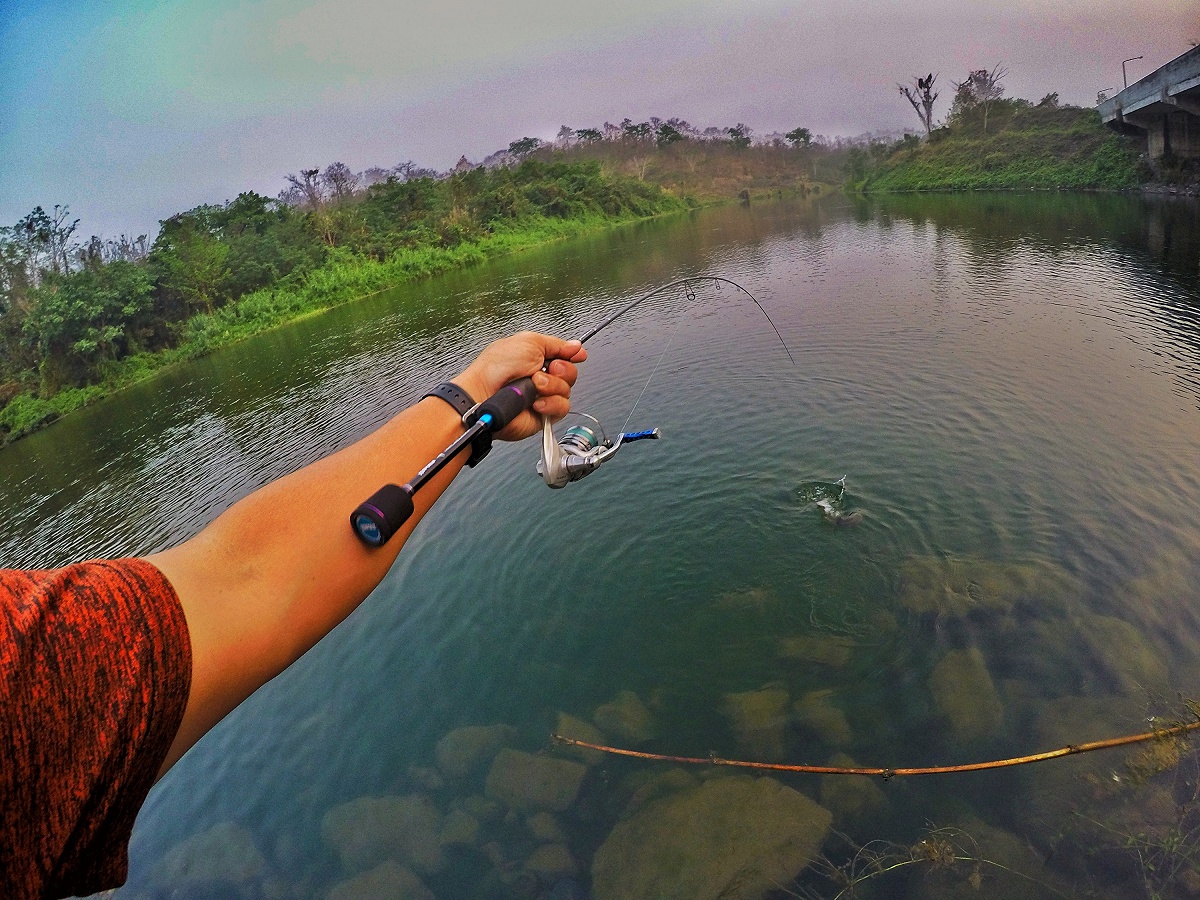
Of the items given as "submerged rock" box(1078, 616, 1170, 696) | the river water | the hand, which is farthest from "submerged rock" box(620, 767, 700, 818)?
the hand

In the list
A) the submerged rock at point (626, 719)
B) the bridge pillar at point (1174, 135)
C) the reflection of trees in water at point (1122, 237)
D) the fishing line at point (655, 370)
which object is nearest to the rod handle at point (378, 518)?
the submerged rock at point (626, 719)

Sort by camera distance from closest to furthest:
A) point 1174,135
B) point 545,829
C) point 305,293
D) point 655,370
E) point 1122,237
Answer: point 545,829 → point 655,370 → point 1122,237 → point 1174,135 → point 305,293

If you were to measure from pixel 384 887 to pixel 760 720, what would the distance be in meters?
3.28

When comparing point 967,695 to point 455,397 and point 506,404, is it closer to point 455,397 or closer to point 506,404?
point 506,404

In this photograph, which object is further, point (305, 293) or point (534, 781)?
point (305, 293)

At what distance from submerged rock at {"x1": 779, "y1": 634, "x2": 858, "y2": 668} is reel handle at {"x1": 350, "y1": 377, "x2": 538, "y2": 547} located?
4852 mm

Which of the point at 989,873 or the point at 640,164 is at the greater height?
the point at 640,164

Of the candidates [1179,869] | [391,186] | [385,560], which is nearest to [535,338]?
[385,560]

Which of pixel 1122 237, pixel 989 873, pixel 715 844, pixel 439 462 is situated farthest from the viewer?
pixel 1122 237

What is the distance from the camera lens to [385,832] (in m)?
5.30

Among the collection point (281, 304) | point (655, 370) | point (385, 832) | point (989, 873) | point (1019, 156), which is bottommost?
point (989, 873)

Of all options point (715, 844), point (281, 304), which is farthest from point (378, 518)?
point (281, 304)

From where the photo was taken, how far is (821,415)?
10.6 meters

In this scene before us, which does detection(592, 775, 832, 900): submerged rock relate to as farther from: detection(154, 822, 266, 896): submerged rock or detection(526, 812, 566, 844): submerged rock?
detection(154, 822, 266, 896): submerged rock
